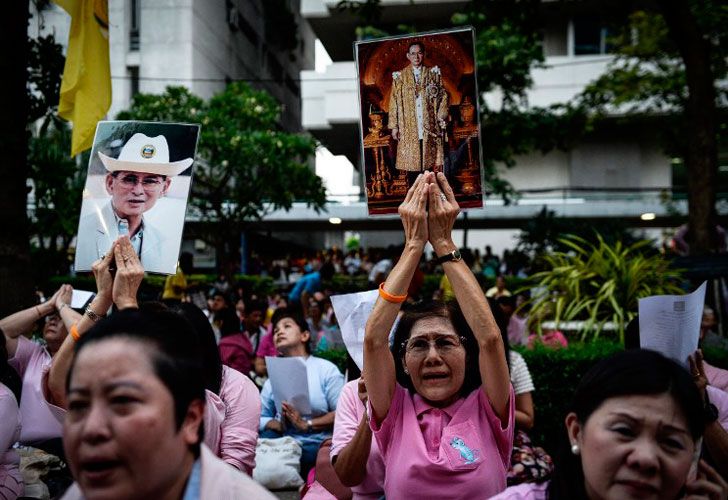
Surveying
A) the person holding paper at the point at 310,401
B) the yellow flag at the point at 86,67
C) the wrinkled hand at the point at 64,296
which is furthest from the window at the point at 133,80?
the wrinkled hand at the point at 64,296

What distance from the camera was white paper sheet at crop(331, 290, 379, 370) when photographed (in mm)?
3752

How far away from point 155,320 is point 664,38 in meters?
19.2

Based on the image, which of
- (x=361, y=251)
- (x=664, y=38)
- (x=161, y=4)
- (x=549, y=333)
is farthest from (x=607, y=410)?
(x=161, y=4)

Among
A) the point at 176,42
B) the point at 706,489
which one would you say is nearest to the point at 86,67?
the point at 706,489

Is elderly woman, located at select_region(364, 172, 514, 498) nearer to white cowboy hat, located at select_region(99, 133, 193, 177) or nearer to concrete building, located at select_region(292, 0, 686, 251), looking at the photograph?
white cowboy hat, located at select_region(99, 133, 193, 177)

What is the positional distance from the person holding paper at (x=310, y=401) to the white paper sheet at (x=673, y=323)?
2816mm

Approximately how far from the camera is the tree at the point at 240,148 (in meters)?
20.8

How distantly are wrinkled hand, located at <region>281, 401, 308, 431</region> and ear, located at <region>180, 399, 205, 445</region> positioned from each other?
3611 millimetres

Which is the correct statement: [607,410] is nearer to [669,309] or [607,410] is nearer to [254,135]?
[669,309]

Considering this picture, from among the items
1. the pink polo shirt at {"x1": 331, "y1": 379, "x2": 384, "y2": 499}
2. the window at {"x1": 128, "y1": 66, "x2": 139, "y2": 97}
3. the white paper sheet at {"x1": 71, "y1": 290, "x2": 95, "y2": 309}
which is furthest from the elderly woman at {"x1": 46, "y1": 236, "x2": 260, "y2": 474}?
the window at {"x1": 128, "y1": 66, "x2": 139, "y2": 97}

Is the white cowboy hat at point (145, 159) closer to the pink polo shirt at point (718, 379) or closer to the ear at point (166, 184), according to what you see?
the ear at point (166, 184)

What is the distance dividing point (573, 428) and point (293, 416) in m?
3.58

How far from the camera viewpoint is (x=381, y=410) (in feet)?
10.2

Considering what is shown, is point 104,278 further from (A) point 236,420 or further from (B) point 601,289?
(B) point 601,289
